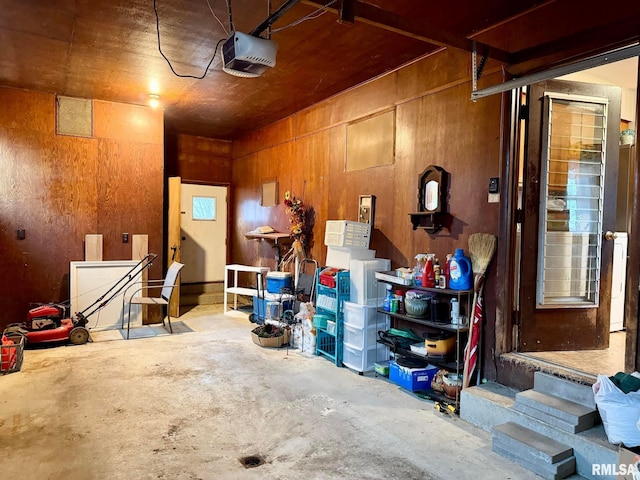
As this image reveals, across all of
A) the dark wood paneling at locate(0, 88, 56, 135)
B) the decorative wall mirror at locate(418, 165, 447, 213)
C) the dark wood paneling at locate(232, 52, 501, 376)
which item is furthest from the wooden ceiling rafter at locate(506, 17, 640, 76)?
the dark wood paneling at locate(0, 88, 56, 135)

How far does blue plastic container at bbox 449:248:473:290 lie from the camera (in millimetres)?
3418

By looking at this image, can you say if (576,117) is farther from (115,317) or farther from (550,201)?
(115,317)

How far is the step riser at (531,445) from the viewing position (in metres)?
2.41

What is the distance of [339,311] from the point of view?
4.30 m

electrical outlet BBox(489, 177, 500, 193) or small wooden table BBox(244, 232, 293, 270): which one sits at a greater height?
electrical outlet BBox(489, 177, 500, 193)

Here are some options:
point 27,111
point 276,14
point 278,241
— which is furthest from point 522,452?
point 27,111

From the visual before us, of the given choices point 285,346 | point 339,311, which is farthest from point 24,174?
point 339,311

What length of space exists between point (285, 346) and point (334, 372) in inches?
40.0

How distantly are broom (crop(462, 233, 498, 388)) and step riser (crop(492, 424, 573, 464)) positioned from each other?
590 mm

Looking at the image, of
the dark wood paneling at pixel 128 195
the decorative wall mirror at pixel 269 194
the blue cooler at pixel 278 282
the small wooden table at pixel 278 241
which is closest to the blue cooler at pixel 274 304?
the blue cooler at pixel 278 282

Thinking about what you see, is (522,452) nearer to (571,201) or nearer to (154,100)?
(571,201)

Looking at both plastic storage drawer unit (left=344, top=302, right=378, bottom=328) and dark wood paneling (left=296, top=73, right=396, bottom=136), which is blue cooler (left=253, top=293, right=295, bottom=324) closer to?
plastic storage drawer unit (left=344, top=302, right=378, bottom=328)

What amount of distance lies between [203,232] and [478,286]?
574cm

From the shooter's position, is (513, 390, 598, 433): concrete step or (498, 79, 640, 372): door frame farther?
(498, 79, 640, 372): door frame
